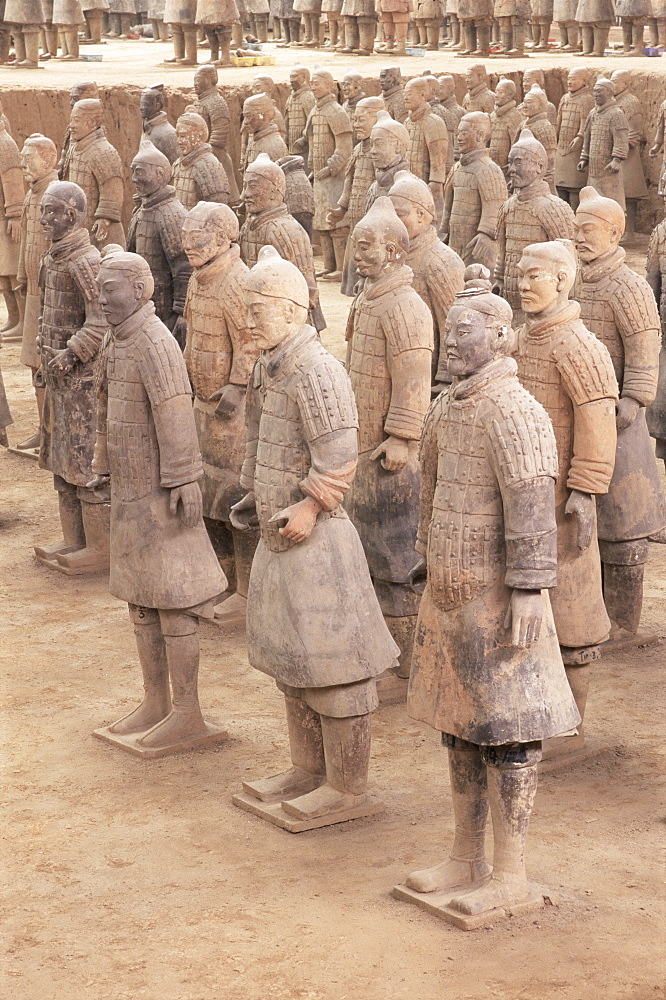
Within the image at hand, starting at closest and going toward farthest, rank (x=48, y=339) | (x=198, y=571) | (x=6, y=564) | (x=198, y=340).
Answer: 1. (x=198, y=571)
2. (x=198, y=340)
3. (x=48, y=339)
4. (x=6, y=564)

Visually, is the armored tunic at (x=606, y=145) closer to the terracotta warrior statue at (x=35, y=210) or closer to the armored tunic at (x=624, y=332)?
the terracotta warrior statue at (x=35, y=210)

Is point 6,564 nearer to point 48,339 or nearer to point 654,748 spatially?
point 48,339

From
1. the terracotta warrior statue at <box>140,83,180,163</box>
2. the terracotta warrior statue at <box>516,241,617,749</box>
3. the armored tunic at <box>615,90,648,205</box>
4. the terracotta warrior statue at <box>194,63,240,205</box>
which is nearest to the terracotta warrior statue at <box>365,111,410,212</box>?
the terracotta warrior statue at <box>140,83,180,163</box>

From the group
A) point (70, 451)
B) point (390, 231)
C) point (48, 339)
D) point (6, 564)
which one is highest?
point (390, 231)

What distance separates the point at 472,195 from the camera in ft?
32.8

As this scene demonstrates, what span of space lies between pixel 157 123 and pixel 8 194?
1609 millimetres

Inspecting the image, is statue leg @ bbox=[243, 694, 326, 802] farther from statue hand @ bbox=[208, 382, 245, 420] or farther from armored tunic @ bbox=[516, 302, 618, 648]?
statue hand @ bbox=[208, 382, 245, 420]

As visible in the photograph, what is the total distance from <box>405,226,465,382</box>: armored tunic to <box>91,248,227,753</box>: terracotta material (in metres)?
1.34

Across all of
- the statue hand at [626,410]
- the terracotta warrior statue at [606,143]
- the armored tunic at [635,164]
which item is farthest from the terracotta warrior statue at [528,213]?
the armored tunic at [635,164]

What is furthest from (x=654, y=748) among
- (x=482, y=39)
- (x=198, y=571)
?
(x=482, y=39)

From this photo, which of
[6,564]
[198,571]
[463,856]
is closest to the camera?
[463,856]

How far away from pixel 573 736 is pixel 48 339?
3118mm

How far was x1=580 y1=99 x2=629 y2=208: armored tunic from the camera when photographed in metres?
14.6

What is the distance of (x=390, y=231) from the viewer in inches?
211
